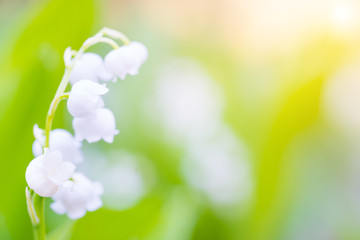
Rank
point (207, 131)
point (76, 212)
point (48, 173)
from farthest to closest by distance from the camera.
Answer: point (207, 131) < point (76, 212) < point (48, 173)

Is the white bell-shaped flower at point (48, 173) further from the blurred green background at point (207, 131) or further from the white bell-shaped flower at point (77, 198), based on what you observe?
the blurred green background at point (207, 131)

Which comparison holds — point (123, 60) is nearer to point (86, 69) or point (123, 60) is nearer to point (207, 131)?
point (86, 69)

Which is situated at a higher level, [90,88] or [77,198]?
[90,88]

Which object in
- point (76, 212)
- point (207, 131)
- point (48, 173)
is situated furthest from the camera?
point (207, 131)

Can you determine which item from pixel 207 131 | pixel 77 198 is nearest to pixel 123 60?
pixel 77 198

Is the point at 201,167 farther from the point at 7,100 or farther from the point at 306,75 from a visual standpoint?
the point at 7,100

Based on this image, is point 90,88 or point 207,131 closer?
point 90,88

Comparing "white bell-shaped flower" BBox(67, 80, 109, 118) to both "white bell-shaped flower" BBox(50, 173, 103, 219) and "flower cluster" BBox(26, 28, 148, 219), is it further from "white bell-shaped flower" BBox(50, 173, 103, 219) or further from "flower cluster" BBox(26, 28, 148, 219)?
"white bell-shaped flower" BBox(50, 173, 103, 219)
